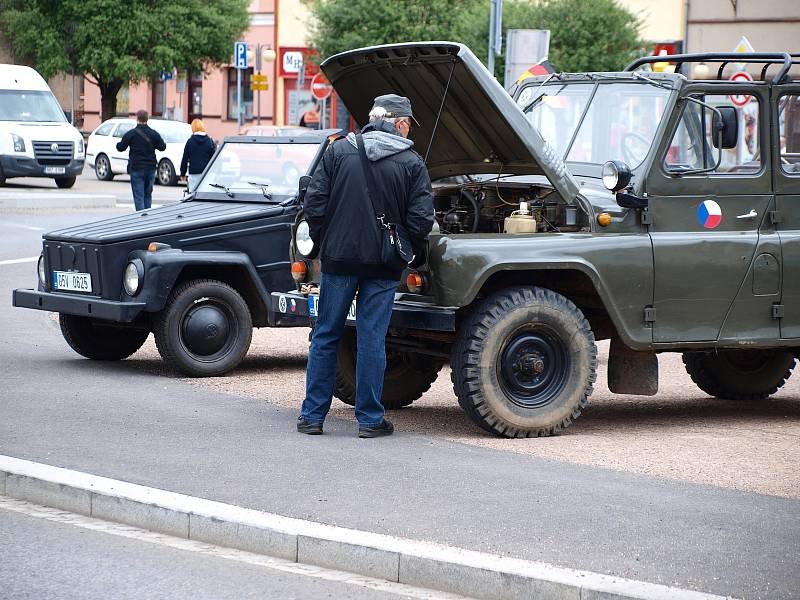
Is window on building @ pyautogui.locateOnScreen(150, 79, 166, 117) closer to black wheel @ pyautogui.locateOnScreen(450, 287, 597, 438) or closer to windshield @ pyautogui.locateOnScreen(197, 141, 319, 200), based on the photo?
→ windshield @ pyautogui.locateOnScreen(197, 141, 319, 200)

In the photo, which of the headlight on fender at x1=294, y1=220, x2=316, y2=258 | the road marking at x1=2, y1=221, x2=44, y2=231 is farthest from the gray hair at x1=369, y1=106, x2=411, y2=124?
the road marking at x1=2, y1=221, x2=44, y2=231

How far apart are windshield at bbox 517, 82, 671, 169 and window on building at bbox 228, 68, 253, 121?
50.7 metres

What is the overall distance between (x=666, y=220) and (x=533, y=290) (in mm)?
1046

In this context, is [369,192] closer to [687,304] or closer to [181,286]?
[687,304]

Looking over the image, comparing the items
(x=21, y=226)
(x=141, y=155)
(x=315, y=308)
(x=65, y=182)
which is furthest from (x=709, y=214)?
(x=65, y=182)

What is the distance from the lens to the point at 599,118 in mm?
9711

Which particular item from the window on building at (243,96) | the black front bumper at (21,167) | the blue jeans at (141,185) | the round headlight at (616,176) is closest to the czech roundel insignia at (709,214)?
the round headlight at (616,176)

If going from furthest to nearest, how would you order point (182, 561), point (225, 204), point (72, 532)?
point (225, 204)
point (72, 532)
point (182, 561)

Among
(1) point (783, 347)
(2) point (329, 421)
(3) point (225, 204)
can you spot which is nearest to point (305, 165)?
(3) point (225, 204)

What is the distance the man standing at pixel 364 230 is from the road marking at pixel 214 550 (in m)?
2.01

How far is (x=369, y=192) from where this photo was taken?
8.23 metres

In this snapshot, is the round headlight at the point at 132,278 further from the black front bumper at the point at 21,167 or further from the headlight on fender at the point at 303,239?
the black front bumper at the point at 21,167

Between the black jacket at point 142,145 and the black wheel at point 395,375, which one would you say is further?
the black jacket at point 142,145

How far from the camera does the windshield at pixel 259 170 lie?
39.2 ft
